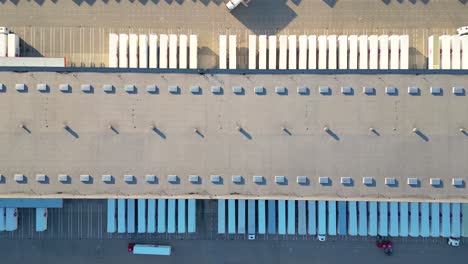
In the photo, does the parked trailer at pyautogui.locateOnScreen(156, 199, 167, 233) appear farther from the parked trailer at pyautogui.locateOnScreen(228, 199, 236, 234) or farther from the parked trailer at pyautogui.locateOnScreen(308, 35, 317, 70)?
the parked trailer at pyautogui.locateOnScreen(308, 35, 317, 70)

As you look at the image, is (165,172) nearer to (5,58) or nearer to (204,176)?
(204,176)

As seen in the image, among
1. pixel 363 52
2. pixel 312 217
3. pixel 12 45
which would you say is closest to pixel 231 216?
pixel 312 217

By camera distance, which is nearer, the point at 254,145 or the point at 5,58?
the point at 254,145

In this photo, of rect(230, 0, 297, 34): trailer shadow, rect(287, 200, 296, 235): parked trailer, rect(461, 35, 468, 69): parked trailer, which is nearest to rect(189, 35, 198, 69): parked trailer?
rect(230, 0, 297, 34): trailer shadow

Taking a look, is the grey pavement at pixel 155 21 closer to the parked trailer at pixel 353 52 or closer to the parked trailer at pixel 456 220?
the parked trailer at pixel 353 52

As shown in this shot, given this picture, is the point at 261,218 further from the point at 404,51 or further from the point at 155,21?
the point at 155,21

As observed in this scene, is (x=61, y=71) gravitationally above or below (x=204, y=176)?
above

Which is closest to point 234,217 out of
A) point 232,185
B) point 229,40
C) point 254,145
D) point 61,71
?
point 232,185

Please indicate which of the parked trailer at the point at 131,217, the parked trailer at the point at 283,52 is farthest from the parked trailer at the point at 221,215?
the parked trailer at the point at 283,52
